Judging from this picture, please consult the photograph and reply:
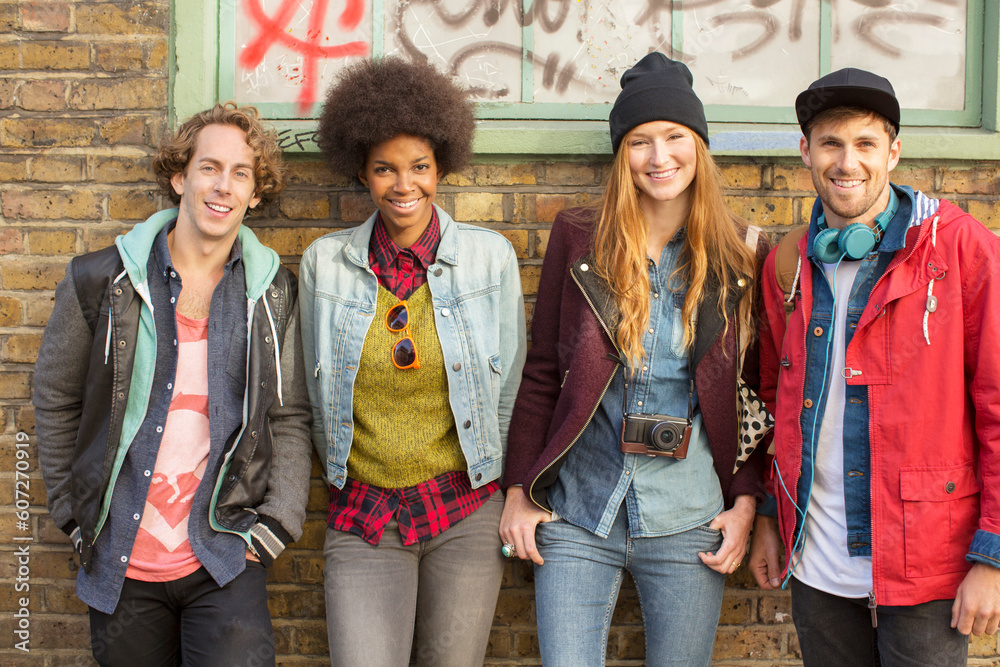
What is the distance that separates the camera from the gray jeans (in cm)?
223

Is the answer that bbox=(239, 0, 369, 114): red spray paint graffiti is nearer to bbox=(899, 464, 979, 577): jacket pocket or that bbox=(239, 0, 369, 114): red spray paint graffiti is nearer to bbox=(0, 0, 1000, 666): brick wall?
bbox=(0, 0, 1000, 666): brick wall

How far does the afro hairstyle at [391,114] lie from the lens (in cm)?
235

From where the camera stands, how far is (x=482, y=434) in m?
2.40

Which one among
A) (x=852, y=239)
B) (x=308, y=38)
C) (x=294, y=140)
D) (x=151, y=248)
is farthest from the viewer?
(x=308, y=38)

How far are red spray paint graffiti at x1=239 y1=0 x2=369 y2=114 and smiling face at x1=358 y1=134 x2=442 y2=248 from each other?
725 millimetres

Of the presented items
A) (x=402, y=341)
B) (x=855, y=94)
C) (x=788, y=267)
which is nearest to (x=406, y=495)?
(x=402, y=341)

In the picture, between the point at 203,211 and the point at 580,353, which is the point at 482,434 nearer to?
the point at 580,353

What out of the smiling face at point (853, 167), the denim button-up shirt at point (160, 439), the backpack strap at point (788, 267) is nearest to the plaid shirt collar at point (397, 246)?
the denim button-up shirt at point (160, 439)

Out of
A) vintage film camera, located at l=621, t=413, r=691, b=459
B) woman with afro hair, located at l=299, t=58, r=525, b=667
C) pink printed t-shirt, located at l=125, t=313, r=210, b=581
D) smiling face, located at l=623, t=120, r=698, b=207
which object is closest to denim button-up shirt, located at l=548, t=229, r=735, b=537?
vintage film camera, located at l=621, t=413, r=691, b=459

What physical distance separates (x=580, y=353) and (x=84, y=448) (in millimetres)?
1591

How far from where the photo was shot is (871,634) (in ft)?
6.89

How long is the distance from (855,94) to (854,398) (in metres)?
0.88

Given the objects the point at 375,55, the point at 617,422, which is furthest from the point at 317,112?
the point at 617,422

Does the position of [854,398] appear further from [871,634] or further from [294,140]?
[294,140]
